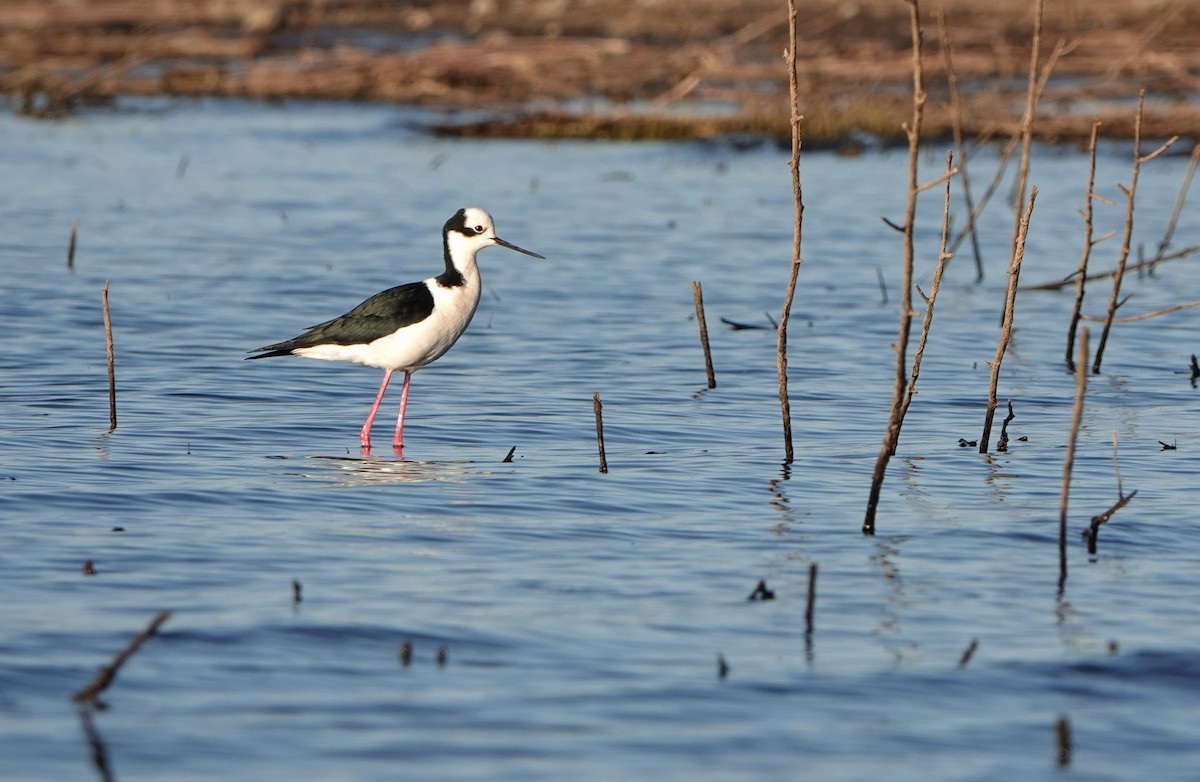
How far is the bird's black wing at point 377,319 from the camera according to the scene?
1088 centimetres

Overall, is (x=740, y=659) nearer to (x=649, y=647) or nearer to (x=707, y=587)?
(x=649, y=647)

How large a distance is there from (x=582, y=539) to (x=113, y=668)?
3.26m

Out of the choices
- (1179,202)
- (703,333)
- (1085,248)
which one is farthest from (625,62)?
(1085,248)

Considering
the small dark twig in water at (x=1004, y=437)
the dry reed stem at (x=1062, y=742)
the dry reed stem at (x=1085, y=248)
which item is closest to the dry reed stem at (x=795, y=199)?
the small dark twig in water at (x=1004, y=437)

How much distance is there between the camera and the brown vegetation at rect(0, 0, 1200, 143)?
94.5 ft

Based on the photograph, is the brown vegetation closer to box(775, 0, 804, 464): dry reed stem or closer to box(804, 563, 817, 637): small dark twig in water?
box(775, 0, 804, 464): dry reed stem

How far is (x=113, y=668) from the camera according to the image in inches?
217

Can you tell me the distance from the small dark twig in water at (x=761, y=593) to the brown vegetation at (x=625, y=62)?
1646 cm

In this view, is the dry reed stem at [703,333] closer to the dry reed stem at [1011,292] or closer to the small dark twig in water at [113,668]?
the dry reed stem at [1011,292]

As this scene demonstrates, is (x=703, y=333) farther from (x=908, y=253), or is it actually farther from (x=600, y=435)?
(x=908, y=253)

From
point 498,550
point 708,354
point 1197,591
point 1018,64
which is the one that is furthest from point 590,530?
point 1018,64

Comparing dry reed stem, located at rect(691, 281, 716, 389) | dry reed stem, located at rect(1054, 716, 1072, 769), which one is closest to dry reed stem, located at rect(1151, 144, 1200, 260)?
dry reed stem, located at rect(691, 281, 716, 389)

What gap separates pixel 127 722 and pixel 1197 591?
4614 millimetres

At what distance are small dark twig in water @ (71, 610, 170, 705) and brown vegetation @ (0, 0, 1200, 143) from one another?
18.7 m
